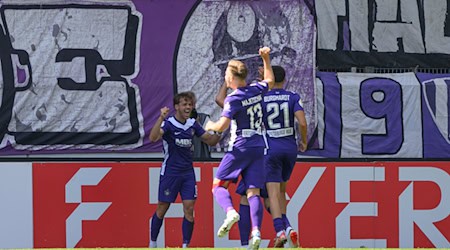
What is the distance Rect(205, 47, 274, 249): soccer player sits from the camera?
34.7 ft

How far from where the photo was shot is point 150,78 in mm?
14805

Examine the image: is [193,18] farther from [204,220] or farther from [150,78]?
[204,220]

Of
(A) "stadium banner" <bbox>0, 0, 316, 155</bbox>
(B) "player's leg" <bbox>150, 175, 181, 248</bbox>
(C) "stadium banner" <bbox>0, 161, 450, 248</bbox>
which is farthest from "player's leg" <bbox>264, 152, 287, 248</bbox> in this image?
(A) "stadium banner" <bbox>0, 0, 316, 155</bbox>

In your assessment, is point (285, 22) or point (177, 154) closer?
point (177, 154)

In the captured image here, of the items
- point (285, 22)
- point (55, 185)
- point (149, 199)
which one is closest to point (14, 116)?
point (55, 185)

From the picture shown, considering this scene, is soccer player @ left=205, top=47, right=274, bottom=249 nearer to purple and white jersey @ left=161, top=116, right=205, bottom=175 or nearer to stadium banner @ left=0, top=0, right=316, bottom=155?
purple and white jersey @ left=161, top=116, right=205, bottom=175

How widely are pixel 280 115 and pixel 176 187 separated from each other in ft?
6.65

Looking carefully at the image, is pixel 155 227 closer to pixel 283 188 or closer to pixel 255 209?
pixel 283 188

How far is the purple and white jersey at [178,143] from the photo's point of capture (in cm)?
1321

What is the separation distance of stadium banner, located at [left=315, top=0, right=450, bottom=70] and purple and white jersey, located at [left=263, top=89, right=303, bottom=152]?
3355mm

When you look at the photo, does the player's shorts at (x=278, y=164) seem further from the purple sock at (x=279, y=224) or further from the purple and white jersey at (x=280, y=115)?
the purple sock at (x=279, y=224)

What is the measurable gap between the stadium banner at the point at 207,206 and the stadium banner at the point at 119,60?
1.67ft

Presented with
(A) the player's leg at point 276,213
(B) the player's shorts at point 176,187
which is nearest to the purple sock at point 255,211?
(A) the player's leg at point 276,213

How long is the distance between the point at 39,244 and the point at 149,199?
1.50 m
